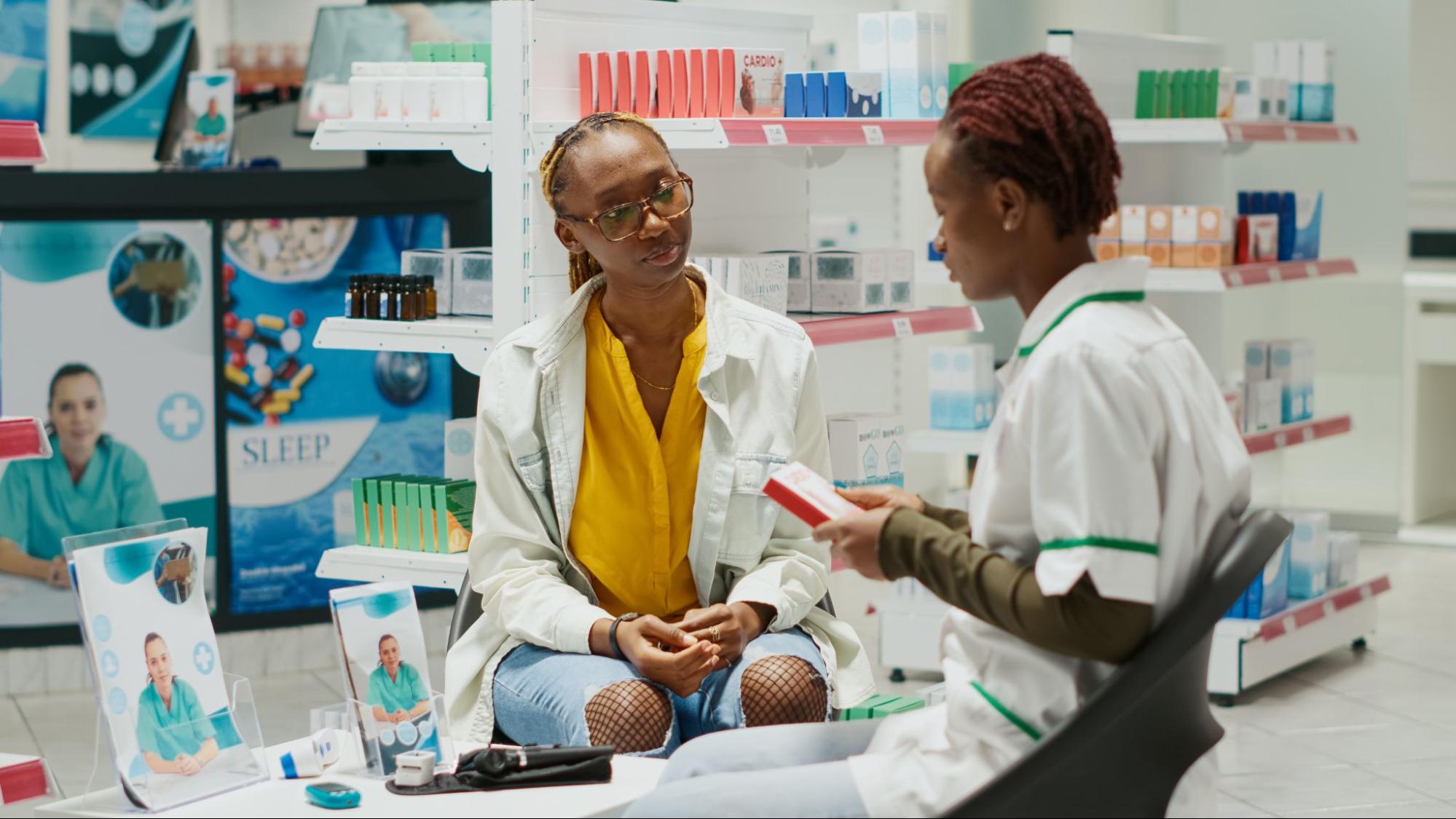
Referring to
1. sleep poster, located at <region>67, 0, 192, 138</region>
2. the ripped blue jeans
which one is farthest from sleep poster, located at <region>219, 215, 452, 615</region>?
the ripped blue jeans

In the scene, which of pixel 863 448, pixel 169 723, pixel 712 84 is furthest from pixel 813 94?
pixel 169 723

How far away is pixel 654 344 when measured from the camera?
3.05 m

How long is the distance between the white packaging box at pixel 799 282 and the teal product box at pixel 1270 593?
6.10 feet

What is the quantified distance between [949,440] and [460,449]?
6.10 feet

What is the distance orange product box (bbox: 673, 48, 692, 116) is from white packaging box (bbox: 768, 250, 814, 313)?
55 cm

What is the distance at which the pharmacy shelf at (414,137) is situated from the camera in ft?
12.4

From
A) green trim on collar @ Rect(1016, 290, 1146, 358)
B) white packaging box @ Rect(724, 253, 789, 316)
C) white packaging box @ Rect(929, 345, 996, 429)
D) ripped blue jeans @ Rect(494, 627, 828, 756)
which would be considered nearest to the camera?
green trim on collar @ Rect(1016, 290, 1146, 358)

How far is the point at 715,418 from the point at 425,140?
1.23 metres

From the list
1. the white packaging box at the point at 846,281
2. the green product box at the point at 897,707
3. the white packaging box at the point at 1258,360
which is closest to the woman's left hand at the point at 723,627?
the green product box at the point at 897,707

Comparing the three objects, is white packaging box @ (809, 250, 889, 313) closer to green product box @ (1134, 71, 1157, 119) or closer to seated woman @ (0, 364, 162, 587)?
green product box @ (1134, 71, 1157, 119)

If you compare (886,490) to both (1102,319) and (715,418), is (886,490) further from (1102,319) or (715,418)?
(715,418)

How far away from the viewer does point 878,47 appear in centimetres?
440

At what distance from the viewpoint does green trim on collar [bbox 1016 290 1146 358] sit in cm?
196

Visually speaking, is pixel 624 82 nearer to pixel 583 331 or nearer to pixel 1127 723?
pixel 583 331
